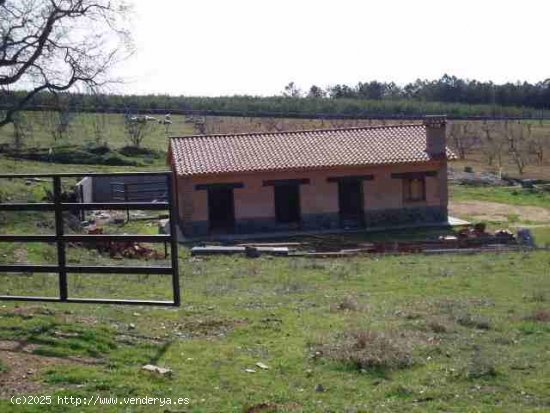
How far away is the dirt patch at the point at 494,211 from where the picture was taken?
37.7 m

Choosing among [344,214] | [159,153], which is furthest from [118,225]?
[159,153]

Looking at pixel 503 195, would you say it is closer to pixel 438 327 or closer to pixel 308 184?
pixel 308 184

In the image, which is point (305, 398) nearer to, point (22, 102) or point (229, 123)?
point (22, 102)

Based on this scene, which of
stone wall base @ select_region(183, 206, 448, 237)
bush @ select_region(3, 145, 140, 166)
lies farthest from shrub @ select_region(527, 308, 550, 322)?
bush @ select_region(3, 145, 140, 166)

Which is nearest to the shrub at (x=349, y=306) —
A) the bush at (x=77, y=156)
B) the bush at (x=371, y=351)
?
the bush at (x=371, y=351)

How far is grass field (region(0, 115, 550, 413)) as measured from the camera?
753 centimetres

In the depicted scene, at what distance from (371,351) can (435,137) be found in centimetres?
2964

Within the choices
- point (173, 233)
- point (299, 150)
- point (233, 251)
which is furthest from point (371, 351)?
point (299, 150)

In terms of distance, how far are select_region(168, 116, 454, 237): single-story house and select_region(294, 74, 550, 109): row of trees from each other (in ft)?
263

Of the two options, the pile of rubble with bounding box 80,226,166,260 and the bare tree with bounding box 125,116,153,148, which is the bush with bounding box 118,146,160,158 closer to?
the bare tree with bounding box 125,116,153,148

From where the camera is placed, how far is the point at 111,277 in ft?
59.7

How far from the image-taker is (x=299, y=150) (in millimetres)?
37719

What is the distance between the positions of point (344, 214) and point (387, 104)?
6081 cm

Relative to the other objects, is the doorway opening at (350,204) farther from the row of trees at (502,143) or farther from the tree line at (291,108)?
the tree line at (291,108)
